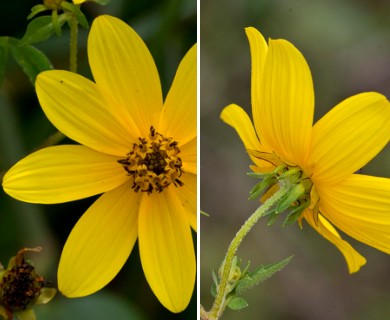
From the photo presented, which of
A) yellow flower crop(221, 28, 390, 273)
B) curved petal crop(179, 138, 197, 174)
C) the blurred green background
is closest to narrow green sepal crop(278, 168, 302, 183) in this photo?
yellow flower crop(221, 28, 390, 273)

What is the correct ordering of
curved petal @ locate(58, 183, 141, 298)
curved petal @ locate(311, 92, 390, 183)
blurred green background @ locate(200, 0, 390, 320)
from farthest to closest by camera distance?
1. blurred green background @ locate(200, 0, 390, 320)
2. curved petal @ locate(58, 183, 141, 298)
3. curved petal @ locate(311, 92, 390, 183)

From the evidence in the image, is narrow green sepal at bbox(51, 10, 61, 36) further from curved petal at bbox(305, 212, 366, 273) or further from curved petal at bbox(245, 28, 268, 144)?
curved petal at bbox(305, 212, 366, 273)

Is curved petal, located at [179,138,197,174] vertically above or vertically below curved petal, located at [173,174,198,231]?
above

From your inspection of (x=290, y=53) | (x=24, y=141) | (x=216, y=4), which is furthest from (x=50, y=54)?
(x=290, y=53)

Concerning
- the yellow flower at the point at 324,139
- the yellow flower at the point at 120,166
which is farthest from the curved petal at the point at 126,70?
the yellow flower at the point at 324,139

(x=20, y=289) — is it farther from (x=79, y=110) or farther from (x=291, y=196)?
(x=291, y=196)

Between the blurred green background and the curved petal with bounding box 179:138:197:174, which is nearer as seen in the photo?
the curved petal with bounding box 179:138:197:174

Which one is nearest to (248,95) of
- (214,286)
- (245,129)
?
(245,129)

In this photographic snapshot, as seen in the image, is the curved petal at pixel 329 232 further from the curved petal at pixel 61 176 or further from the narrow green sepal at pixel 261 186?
the curved petal at pixel 61 176

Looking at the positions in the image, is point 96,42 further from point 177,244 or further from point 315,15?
point 315,15
